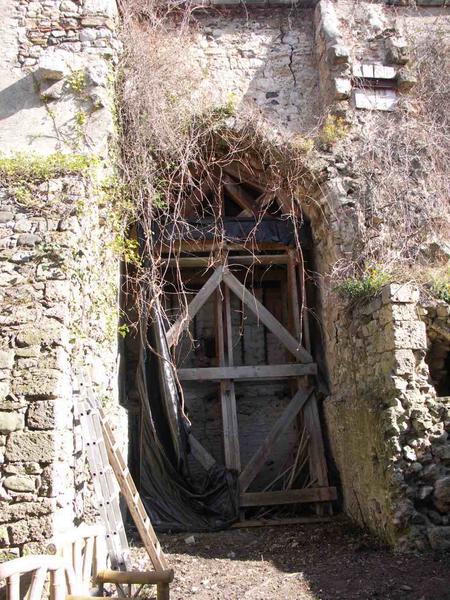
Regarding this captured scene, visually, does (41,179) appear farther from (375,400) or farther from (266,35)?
(266,35)

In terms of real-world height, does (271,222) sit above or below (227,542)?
above

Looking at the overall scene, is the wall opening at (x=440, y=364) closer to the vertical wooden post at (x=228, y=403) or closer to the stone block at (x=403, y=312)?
the stone block at (x=403, y=312)

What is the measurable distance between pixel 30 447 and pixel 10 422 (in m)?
0.19

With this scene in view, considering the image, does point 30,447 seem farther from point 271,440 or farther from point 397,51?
point 397,51

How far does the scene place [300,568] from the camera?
443cm

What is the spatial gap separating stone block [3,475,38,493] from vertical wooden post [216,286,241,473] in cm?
305

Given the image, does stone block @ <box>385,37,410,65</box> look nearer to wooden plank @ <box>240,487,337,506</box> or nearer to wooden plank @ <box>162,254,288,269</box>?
wooden plank @ <box>162,254,288,269</box>

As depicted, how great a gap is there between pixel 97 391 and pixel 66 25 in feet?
11.8

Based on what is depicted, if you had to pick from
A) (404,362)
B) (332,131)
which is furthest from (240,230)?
(404,362)

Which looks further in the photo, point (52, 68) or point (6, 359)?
point (52, 68)

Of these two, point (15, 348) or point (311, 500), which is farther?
point (311, 500)

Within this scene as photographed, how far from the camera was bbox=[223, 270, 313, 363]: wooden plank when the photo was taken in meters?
6.44

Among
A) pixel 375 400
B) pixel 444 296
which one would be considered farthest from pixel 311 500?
pixel 444 296

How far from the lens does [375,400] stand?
4.93m
